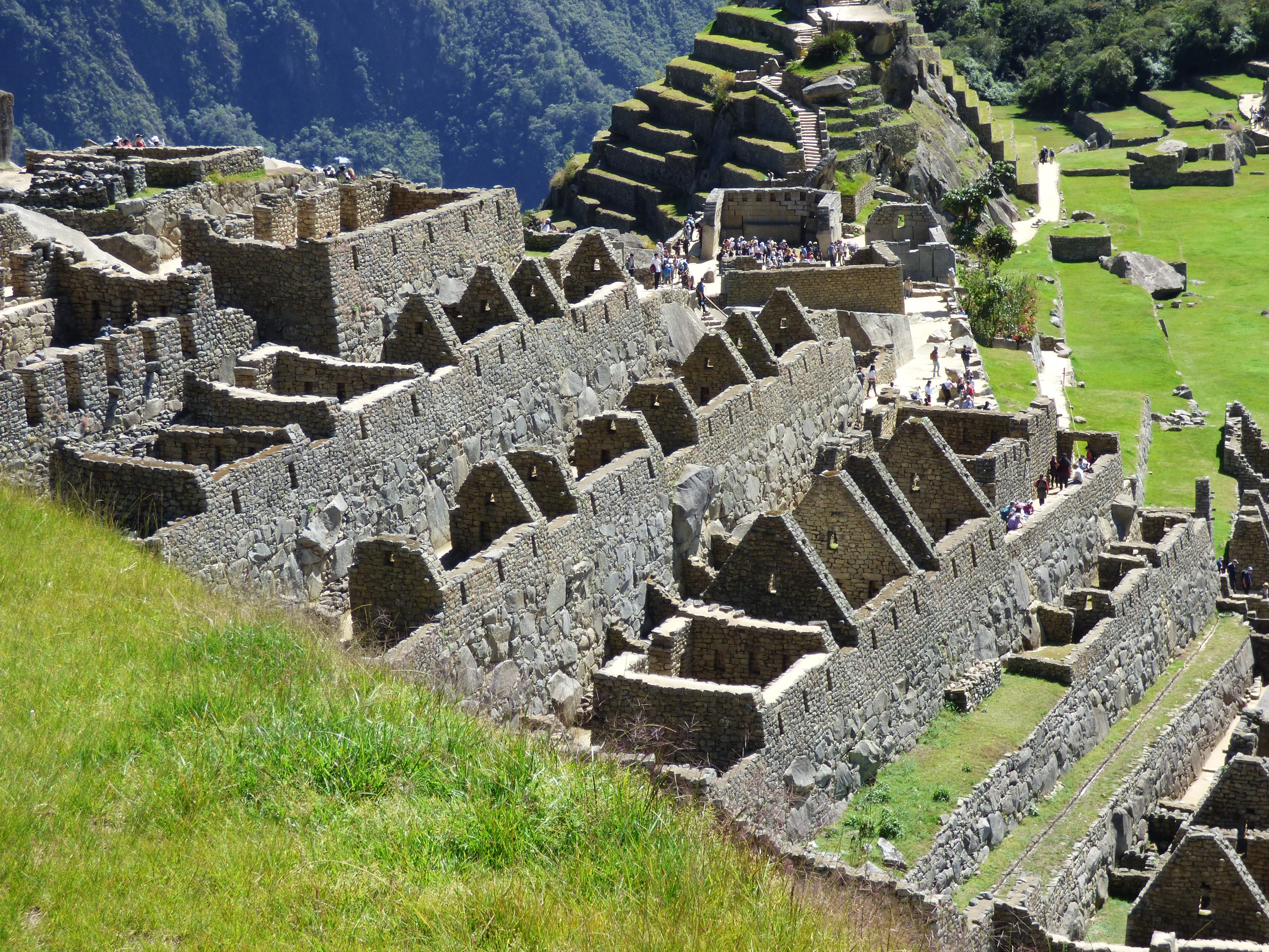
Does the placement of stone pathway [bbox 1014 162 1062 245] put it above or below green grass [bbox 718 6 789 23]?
below

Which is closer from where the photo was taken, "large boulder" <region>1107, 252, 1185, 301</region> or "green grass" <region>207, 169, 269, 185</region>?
"green grass" <region>207, 169, 269, 185</region>

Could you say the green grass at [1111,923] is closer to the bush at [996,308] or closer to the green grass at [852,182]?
the bush at [996,308]

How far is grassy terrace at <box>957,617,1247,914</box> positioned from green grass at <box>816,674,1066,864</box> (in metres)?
0.77

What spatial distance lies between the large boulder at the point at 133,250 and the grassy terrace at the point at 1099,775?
14321 mm

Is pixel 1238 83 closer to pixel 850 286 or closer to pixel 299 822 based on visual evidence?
pixel 850 286

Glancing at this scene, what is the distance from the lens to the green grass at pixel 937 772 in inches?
890

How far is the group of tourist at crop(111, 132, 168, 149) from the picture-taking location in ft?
117

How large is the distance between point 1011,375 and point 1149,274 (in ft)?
103

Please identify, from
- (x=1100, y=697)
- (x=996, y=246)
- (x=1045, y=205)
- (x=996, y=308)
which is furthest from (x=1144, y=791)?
(x=1045, y=205)

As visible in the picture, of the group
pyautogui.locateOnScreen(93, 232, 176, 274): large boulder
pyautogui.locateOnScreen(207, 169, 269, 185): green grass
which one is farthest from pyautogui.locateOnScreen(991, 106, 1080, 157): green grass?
pyautogui.locateOnScreen(93, 232, 176, 274): large boulder

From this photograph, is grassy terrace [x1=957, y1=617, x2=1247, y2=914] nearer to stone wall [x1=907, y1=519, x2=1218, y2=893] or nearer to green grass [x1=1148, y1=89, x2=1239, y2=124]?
stone wall [x1=907, y1=519, x2=1218, y2=893]

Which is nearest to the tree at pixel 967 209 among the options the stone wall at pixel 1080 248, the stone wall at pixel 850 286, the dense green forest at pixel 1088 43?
the stone wall at pixel 1080 248

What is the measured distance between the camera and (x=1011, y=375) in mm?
46750

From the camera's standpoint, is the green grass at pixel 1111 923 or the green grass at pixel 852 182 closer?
the green grass at pixel 1111 923
